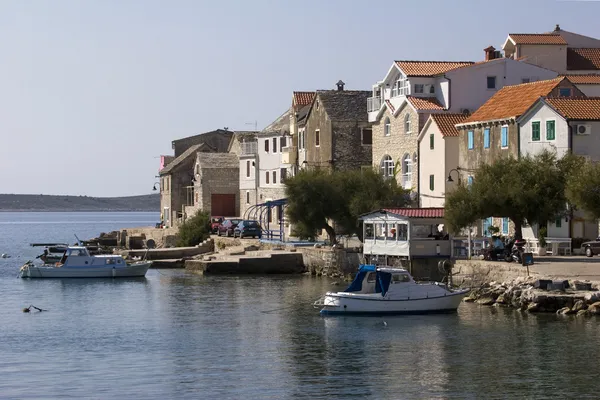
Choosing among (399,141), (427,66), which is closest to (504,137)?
(399,141)

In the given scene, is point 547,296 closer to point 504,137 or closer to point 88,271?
point 504,137

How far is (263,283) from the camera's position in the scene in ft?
206

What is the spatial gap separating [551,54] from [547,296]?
3491 centimetres

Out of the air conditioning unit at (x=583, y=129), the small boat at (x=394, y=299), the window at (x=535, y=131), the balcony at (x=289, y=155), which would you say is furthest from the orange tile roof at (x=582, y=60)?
the small boat at (x=394, y=299)

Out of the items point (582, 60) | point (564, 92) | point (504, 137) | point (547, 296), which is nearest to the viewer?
point (547, 296)

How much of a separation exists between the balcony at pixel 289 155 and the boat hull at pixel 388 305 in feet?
142

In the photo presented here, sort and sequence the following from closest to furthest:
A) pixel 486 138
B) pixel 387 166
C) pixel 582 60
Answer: pixel 486 138, pixel 387 166, pixel 582 60

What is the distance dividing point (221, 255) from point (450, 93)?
57.0 feet

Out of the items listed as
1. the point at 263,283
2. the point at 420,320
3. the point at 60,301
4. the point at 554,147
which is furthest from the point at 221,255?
the point at 420,320

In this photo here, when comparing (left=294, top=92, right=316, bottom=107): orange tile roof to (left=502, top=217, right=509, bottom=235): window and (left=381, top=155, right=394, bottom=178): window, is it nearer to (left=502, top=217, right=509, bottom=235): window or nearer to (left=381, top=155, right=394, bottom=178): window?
(left=381, top=155, right=394, bottom=178): window

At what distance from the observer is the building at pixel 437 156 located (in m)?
67.4

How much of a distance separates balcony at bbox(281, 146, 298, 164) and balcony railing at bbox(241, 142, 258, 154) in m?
6.18

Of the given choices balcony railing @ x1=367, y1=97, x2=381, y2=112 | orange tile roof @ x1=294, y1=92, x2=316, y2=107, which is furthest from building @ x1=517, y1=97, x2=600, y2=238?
orange tile roof @ x1=294, y1=92, x2=316, y2=107

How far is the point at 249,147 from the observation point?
97.7 meters
